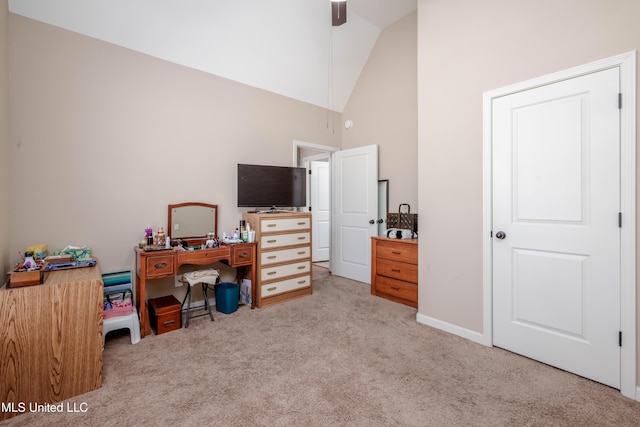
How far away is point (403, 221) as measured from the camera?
3.73m

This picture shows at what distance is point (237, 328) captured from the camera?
9.34 ft

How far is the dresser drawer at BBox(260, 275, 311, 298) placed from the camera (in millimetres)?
3438

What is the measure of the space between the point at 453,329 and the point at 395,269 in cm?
102

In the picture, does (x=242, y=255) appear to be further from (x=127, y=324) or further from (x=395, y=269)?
(x=395, y=269)

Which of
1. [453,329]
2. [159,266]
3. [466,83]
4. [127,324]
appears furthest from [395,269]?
[127,324]

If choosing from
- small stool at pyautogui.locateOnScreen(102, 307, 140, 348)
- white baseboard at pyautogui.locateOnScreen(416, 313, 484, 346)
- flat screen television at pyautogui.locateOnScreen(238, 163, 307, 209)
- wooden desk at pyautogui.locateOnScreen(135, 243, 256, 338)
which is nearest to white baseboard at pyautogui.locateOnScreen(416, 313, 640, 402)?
white baseboard at pyautogui.locateOnScreen(416, 313, 484, 346)

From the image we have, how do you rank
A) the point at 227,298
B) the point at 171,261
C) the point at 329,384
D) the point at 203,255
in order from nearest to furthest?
the point at 329,384
the point at 171,261
the point at 203,255
the point at 227,298

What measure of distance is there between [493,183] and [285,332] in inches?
89.2

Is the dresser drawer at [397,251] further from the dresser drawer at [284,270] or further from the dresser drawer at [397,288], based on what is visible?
the dresser drawer at [284,270]

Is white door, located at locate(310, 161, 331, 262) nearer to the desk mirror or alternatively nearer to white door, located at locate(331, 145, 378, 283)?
white door, located at locate(331, 145, 378, 283)

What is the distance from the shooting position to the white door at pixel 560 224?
6.27ft

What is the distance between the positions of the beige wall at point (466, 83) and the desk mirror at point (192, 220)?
94.0 inches

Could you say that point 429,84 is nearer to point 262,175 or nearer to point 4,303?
point 262,175

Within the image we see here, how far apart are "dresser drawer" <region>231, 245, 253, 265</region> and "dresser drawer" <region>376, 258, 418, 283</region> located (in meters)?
1.63
